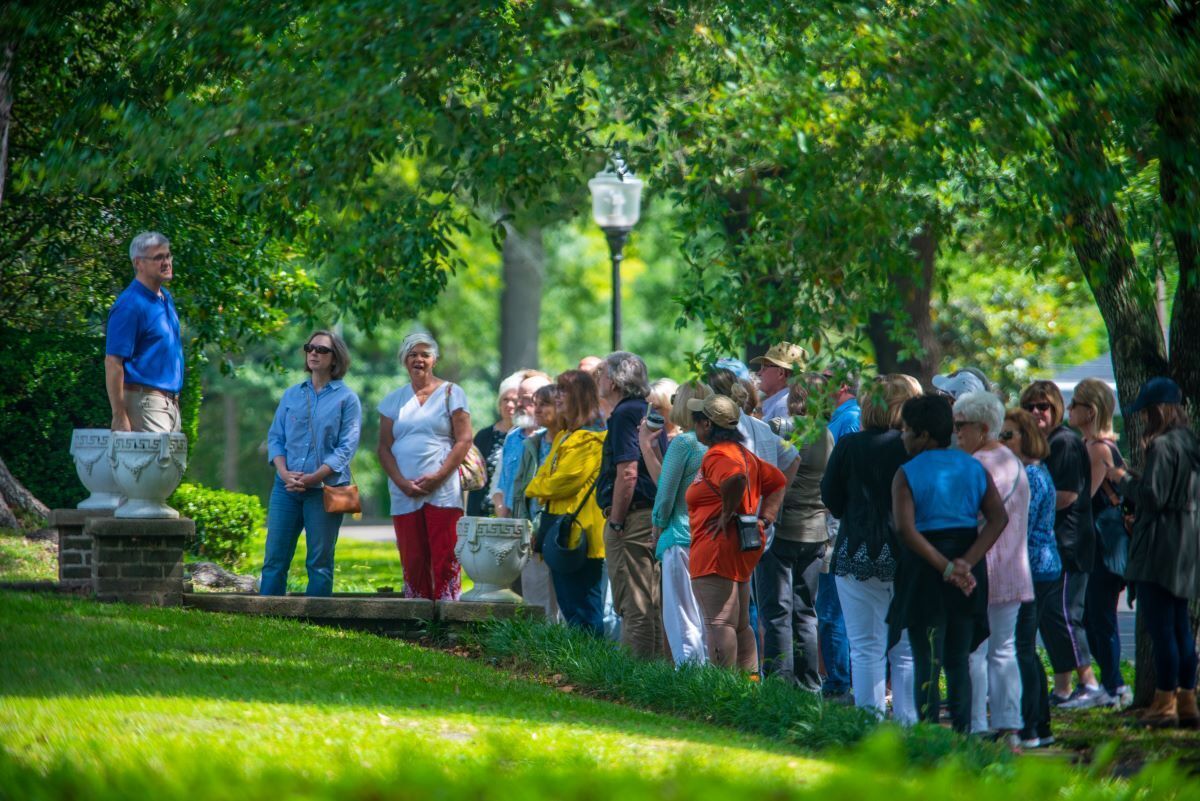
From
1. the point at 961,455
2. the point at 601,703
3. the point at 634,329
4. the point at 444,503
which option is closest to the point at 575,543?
the point at 444,503

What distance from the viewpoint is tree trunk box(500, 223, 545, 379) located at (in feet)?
132

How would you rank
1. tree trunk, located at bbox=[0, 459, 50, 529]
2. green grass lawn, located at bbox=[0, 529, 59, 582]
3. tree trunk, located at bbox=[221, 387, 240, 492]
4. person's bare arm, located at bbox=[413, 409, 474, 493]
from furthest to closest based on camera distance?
tree trunk, located at bbox=[221, 387, 240, 492] → tree trunk, located at bbox=[0, 459, 50, 529] → green grass lawn, located at bbox=[0, 529, 59, 582] → person's bare arm, located at bbox=[413, 409, 474, 493]

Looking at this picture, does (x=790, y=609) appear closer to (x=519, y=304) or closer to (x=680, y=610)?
(x=680, y=610)

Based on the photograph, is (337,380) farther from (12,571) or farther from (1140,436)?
(1140,436)

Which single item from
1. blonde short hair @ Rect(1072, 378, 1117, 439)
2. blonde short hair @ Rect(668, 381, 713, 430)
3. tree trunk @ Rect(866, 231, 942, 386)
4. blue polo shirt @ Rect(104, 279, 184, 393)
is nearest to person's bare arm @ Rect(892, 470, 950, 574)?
blonde short hair @ Rect(668, 381, 713, 430)

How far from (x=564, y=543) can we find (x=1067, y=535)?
3.31m

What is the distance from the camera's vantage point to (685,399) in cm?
944

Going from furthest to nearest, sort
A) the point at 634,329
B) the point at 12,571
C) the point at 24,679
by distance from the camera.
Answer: the point at 634,329 → the point at 12,571 → the point at 24,679

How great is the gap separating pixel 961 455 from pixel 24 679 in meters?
4.89

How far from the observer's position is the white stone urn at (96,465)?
10242 millimetres

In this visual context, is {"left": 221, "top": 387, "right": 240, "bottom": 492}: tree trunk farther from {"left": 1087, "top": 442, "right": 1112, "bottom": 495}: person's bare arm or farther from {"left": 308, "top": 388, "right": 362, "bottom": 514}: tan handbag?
{"left": 1087, "top": 442, "right": 1112, "bottom": 495}: person's bare arm

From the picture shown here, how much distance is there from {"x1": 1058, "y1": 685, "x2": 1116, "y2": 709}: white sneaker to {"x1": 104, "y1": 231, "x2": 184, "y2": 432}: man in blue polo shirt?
6.42m

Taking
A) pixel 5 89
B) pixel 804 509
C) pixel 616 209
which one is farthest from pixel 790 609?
pixel 616 209

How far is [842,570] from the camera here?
28.8ft
